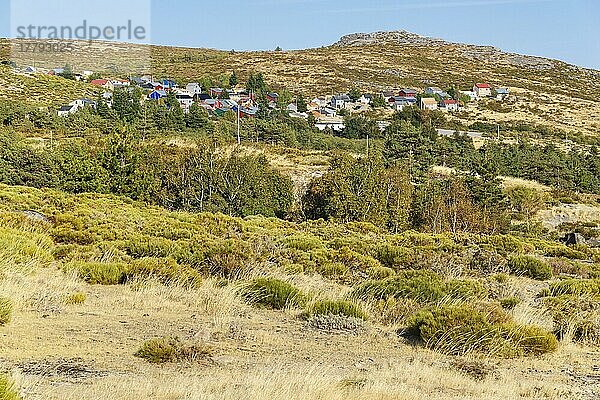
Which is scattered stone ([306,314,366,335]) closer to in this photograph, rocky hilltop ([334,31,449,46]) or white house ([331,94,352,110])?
white house ([331,94,352,110])

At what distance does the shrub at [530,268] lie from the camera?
14.2 m

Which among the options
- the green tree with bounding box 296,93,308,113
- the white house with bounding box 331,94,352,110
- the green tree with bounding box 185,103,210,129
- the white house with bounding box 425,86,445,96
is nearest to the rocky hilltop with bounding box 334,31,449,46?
the white house with bounding box 425,86,445,96

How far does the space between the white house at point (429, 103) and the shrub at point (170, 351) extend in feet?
293

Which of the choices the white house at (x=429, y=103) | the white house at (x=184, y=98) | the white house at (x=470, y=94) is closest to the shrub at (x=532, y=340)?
the white house at (x=184, y=98)

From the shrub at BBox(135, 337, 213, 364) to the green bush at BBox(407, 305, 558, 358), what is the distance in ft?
8.14

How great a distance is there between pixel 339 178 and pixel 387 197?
257cm

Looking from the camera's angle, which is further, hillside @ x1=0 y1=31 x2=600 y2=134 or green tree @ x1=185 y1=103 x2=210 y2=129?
hillside @ x1=0 y1=31 x2=600 y2=134

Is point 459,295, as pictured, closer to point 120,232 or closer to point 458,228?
point 120,232

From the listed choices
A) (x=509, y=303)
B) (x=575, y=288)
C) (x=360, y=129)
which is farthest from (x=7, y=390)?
(x=360, y=129)

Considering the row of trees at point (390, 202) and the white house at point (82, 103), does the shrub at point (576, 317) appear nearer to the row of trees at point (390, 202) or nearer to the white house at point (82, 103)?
the row of trees at point (390, 202)

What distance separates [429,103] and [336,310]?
90340mm

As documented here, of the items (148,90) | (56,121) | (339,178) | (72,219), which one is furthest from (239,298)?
(148,90)

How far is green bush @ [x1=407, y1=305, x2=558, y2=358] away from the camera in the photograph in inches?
270

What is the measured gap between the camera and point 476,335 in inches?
274
